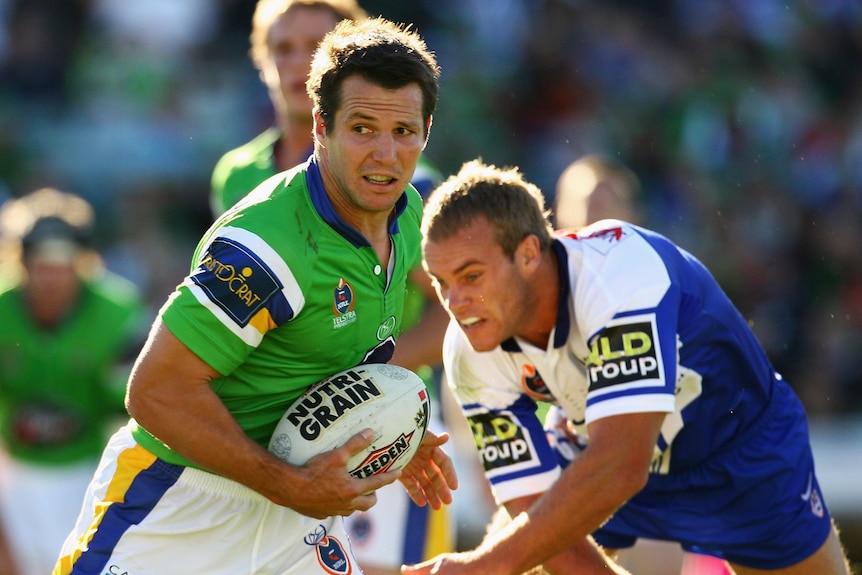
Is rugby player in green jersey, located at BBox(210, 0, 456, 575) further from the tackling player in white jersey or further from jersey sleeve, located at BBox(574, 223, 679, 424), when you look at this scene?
jersey sleeve, located at BBox(574, 223, 679, 424)

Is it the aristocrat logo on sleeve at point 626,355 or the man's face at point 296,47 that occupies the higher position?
the man's face at point 296,47

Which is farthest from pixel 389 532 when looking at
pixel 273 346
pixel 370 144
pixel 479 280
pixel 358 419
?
pixel 370 144

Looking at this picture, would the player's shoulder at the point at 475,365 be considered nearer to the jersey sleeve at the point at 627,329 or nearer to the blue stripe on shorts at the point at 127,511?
the jersey sleeve at the point at 627,329

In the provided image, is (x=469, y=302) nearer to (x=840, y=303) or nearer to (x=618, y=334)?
(x=618, y=334)

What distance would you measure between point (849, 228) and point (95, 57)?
791cm

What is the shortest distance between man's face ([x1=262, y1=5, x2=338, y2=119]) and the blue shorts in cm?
241

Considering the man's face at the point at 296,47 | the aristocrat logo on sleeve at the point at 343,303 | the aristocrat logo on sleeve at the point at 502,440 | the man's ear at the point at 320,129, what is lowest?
the aristocrat logo on sleeve at the point at 502,440

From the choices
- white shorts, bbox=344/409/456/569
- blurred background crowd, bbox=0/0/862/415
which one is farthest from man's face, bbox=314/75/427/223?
blurred background crowd, bbox=0/0/862/415

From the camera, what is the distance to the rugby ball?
3.99 meters

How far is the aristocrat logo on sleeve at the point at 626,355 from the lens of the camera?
14.5 ft

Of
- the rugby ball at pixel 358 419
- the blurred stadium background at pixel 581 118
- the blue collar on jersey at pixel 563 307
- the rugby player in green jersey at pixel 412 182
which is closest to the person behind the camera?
the rugby ball at pixel 358 419

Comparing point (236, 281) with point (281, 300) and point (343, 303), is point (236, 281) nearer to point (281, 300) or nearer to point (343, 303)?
point (281, 300)

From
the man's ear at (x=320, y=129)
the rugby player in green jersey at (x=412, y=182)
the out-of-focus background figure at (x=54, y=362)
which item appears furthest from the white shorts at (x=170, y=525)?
the out-of-focus background figure at (x=54, y=362)

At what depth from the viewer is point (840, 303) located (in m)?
12.7
